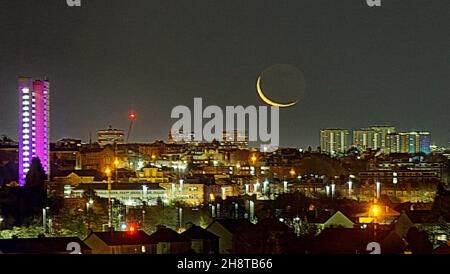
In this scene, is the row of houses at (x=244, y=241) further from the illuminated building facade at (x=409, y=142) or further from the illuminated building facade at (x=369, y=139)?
the illuminated building facade at (x=369, y=139)

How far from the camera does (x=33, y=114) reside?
28.5 feet

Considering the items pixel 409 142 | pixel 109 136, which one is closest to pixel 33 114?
pixel 109 136

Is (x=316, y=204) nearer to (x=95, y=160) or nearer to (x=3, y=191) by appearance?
(x=3, y=191)

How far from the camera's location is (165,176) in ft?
42.8

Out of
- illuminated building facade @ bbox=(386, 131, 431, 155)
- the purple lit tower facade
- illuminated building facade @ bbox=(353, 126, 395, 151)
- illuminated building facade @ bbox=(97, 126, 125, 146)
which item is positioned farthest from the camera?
illuminated building facade @ bbox=(353, 126, 395, 151)

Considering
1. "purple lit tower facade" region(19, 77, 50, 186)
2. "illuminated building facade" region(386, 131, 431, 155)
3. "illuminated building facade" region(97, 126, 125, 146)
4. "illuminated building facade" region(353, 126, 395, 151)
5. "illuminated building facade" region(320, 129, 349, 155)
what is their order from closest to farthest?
1. "purple lit tower facade" region(19, 77, 50, 186)
2. "illuminated building facade" region(386, 131, 431, 155)
3. "illuminated building facade" region(97, 126, 125, 146)
4. "illuminated building facade" region(353, 126, 395, 151)
5. "illuminated building facade" region(320, 129, 349, 155)

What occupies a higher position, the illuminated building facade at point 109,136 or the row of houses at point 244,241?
the illuminated building facade at point 109,136

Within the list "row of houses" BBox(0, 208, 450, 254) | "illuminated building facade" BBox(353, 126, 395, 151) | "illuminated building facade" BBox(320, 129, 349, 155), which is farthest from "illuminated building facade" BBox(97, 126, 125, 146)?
"row of houses" BBox(0, 208, 450, 254)

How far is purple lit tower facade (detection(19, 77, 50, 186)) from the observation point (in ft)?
28.2

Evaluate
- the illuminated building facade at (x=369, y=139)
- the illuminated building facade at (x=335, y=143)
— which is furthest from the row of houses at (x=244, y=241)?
the illuminated building facade at (x=335, y=143)

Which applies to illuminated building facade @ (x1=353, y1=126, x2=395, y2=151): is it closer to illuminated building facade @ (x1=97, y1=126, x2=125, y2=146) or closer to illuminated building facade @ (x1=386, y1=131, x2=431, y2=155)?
illuminated building facade @ (x1=386, y1=131, x2=431, y2=155)

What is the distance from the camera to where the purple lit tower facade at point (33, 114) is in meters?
8.60
